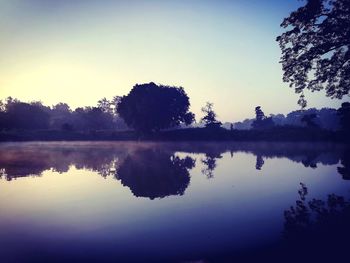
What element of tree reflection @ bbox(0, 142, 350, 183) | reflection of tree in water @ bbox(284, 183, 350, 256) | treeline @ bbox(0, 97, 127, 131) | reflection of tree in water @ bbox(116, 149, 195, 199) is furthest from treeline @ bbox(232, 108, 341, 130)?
treeline @ bbox(0, 97, 127, 131)

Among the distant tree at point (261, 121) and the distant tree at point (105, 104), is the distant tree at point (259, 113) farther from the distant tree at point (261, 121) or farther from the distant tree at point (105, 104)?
the distant tree at point (105, 104)

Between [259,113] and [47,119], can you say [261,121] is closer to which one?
[259,113]

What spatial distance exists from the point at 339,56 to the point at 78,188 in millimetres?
16291

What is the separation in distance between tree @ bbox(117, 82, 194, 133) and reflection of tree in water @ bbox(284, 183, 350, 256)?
5865 cm

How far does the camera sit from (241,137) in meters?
60.9

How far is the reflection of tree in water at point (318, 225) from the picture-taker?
6383 millimetres

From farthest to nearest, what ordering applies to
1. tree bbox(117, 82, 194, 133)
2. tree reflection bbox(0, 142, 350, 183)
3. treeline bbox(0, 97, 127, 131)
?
treeline bbox(0, 97, 127, 131) < tree bbox(117, 82, 194, 133) < tree reflection bbox(0, 142, 350, 183)

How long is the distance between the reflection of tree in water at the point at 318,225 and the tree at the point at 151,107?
58.6 meters

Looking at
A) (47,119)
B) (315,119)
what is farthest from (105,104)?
(315,119)

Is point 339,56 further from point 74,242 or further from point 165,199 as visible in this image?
point 74,242

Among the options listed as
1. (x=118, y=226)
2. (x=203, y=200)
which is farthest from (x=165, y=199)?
(x=118, y=226)

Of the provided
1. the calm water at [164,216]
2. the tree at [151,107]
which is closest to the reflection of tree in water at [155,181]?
the calm water at [164,216]

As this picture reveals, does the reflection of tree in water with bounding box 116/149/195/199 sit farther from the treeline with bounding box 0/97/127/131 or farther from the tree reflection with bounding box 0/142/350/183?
the treeline with bounding box 0/97/127/131

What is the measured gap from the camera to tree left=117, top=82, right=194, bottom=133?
67631mm
